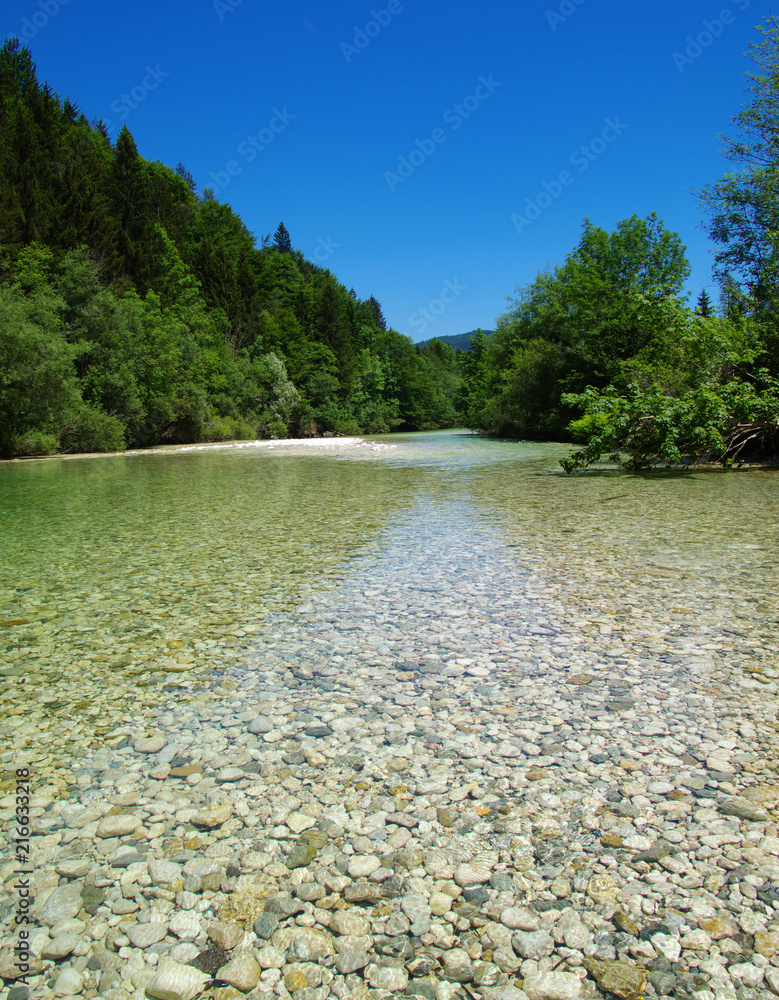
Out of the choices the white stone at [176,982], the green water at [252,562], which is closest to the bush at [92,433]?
the green water at [252,562]

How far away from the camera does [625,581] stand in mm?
6242

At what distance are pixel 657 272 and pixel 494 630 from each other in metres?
39.9

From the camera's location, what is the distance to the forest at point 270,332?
18547 millimetres

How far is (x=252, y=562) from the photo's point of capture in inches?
295

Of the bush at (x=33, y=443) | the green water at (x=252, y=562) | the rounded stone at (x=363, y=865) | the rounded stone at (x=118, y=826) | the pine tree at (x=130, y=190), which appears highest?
the pine tree at (x=130, y=190)

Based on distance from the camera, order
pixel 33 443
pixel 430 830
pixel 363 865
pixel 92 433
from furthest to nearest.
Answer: pixel 92 433, pixel 33 443, pixel 430 830, pixel 363 865

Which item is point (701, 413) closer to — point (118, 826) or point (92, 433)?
point (118, 826)

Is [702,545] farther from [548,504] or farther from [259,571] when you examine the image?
[259,571]

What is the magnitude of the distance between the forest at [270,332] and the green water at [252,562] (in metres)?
4.23

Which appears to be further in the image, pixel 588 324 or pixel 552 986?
pixel 588 324

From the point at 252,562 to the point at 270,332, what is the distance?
210ft

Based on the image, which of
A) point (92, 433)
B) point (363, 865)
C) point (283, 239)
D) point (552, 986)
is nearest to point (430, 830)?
point (363, 865)

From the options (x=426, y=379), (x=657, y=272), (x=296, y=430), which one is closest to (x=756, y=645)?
(x=657, y=272)

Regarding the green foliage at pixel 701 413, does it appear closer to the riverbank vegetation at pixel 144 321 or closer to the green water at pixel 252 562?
the green water at pixel 252 562
